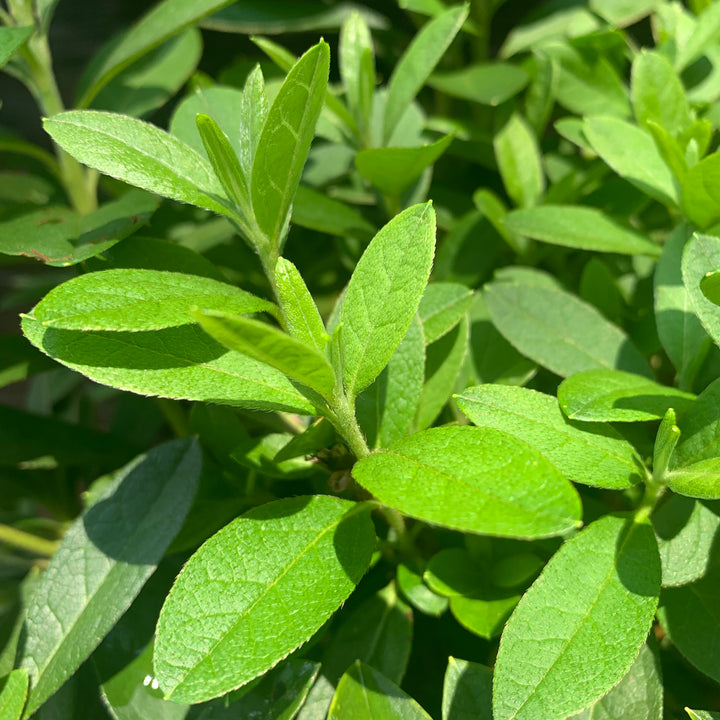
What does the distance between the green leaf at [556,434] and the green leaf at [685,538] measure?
85 millimetres

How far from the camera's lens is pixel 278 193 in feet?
2.10

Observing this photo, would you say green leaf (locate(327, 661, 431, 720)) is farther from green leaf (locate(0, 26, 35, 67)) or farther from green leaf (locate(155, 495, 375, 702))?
green leaf (locate(0, 26, 35, 67))

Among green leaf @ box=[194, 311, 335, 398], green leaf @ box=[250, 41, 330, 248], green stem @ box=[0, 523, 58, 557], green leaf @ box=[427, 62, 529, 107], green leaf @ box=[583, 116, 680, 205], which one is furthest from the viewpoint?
green leaf @ box=[427, 62, 529, 107]

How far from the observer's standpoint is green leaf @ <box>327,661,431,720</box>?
667mm

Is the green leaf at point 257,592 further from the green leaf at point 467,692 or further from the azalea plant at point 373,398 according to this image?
the green leaf at point 467,692

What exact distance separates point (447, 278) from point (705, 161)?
0.34 metres

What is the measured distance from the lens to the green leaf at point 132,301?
0.56m

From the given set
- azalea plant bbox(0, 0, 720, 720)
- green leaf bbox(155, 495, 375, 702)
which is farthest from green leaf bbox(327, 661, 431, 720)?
green leaf bbox(155, 495, 375, 702)

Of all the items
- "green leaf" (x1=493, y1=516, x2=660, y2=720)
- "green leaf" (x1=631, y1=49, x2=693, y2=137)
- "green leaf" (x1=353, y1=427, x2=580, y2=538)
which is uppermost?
"green leaf" (x1=631, y1=49, x2=693, y2=137)

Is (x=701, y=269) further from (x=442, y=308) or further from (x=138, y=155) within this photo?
(x=138, y=155)

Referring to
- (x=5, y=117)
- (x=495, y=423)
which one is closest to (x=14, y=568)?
(x=495, y=423)

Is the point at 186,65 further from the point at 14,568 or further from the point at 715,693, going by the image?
the point at 715,693

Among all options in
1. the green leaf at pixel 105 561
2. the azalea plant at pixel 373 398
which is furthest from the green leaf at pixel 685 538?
the green leaf at pixel 105 561

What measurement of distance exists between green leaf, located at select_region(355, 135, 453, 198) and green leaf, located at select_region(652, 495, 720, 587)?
0.45 meters
